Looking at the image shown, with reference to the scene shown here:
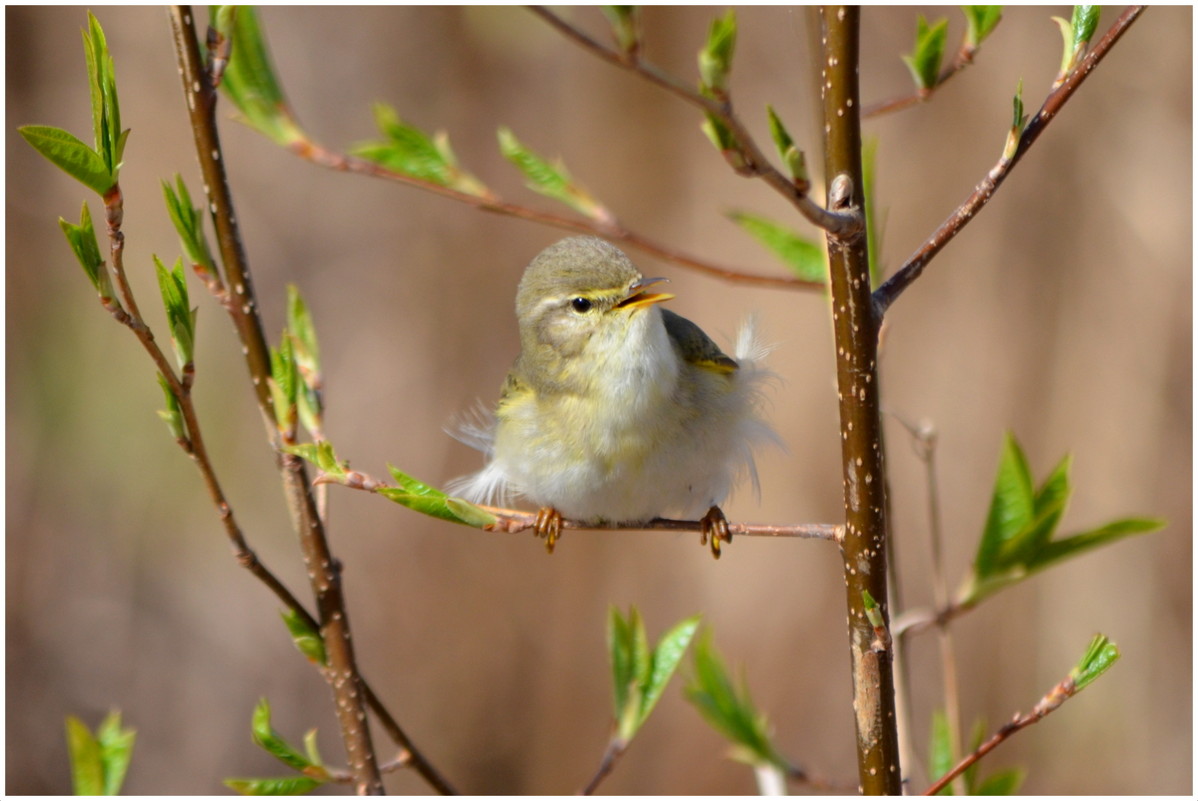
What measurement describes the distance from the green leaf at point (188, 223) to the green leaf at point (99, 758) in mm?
717

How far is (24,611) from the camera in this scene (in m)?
5.94

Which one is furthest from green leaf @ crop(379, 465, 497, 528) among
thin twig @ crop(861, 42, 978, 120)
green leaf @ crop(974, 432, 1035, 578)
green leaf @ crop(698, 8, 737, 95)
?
green leaf @ crop(974, 432, 1035, 578)

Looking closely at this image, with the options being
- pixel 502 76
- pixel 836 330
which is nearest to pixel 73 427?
pixel 502 76

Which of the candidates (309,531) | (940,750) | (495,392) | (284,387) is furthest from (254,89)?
(495,392)

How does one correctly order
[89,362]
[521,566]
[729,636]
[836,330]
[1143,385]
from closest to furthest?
[836,330]
[1143,385]
[89,362]
[729,636]
[521,566]

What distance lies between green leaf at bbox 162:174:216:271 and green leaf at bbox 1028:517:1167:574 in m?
1.45

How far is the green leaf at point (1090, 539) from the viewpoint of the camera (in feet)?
5.62

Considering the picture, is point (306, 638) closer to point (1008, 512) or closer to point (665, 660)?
point (665, 660)

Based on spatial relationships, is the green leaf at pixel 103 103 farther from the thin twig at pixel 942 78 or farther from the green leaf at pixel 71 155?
the thin twig at pixel 942 78

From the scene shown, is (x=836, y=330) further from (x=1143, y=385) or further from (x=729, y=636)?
(x=729, y=636)

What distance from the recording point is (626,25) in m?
1.10

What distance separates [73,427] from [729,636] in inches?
151

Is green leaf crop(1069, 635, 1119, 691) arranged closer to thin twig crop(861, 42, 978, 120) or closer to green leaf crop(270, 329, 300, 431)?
thin twig crop(861, 42, 978, 120)

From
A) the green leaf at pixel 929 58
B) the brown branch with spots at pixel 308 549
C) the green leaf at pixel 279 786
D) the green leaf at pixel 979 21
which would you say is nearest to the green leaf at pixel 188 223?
the brown branch with spots at pixel 308 549
